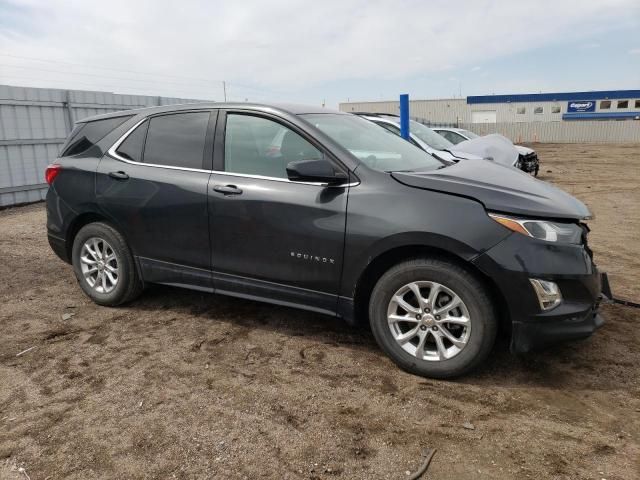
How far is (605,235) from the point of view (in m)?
7.12

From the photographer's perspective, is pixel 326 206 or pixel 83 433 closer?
pixel 83 433

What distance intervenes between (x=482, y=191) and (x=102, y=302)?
335 centimetres

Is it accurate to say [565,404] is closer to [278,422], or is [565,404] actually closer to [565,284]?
[565,284]

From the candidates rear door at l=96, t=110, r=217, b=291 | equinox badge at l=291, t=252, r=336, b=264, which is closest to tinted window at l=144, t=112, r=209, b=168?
rear door at l=96, t=110, r=217, b=291

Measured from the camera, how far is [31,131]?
10.3 metres

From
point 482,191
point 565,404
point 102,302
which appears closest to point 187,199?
point 102,302

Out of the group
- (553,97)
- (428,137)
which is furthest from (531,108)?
(428,137)

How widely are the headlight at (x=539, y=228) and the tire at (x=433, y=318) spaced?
0.37 m

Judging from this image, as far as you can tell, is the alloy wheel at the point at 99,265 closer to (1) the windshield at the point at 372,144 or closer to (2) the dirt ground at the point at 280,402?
(2) the dirt ground at the point at 280,402

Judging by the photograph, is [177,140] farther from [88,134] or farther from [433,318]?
[433,318]

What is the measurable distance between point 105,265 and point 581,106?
208 feet

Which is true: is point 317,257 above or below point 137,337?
A: above

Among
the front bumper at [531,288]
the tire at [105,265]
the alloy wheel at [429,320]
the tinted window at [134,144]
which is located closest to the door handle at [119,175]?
the tinted window at [134,144]

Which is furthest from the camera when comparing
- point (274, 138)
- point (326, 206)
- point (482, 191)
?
point (274, 138)
